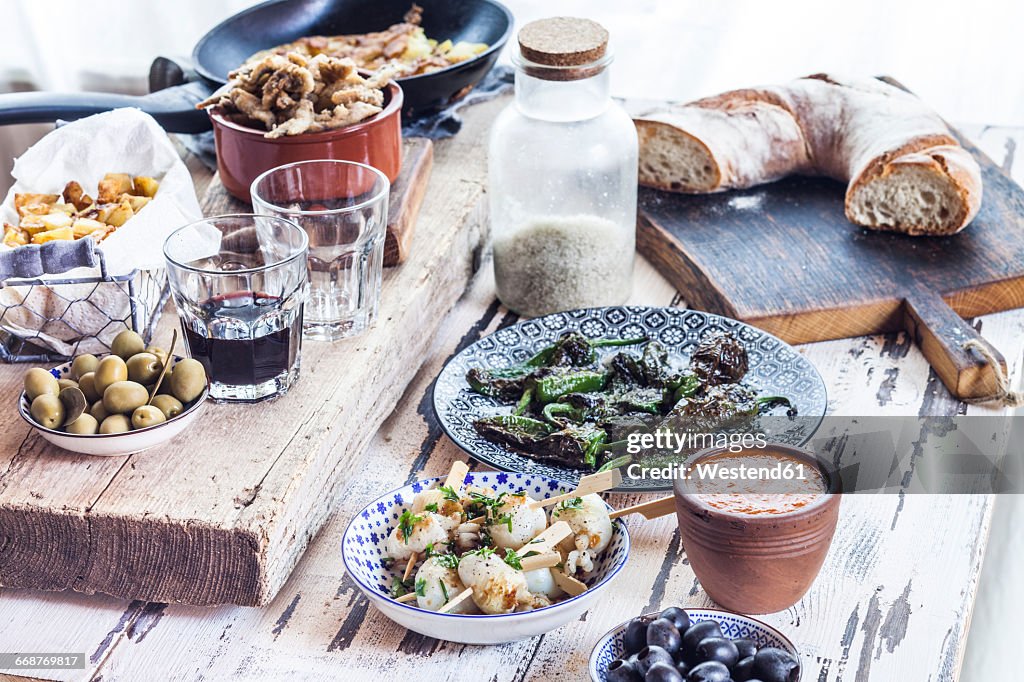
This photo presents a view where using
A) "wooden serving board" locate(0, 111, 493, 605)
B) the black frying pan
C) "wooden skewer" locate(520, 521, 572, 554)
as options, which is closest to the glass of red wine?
→ "wooden serving board" locate(0, 111, 493, 605)

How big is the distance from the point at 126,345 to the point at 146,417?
0.32ft

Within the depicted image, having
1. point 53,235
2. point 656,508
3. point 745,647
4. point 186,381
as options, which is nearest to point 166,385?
point 186,381

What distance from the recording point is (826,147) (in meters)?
1.69

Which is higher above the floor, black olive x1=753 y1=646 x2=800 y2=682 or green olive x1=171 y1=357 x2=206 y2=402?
green olive x1=171 y1=357 x2=206 y2=402

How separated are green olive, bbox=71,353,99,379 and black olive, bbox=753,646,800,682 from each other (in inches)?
27.2

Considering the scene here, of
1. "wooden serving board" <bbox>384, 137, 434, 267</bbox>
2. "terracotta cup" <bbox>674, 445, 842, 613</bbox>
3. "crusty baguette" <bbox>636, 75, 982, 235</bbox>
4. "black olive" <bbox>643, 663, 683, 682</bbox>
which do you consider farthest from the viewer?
"crusty baguette" <bbox>636, 75, 982, 235</bbox>

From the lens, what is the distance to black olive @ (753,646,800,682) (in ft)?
2.75

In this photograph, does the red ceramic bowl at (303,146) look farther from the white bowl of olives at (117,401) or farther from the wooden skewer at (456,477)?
the wooden skewer at (456,477)

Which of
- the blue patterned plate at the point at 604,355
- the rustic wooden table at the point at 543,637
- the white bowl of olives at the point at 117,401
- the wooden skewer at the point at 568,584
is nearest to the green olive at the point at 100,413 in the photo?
the white bowl of olives at the point at 117,401

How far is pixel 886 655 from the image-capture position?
0.95m

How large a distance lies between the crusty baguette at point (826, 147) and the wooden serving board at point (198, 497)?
26.1 inches

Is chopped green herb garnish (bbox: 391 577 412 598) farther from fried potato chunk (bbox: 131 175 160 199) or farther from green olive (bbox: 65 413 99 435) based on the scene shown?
fried potato chunk (bbox: 131 175 160 199)

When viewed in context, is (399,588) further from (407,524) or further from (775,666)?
(775,666)

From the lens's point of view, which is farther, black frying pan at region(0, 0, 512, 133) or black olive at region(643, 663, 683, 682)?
black frying pan at region(0, 0, 512, 133)
